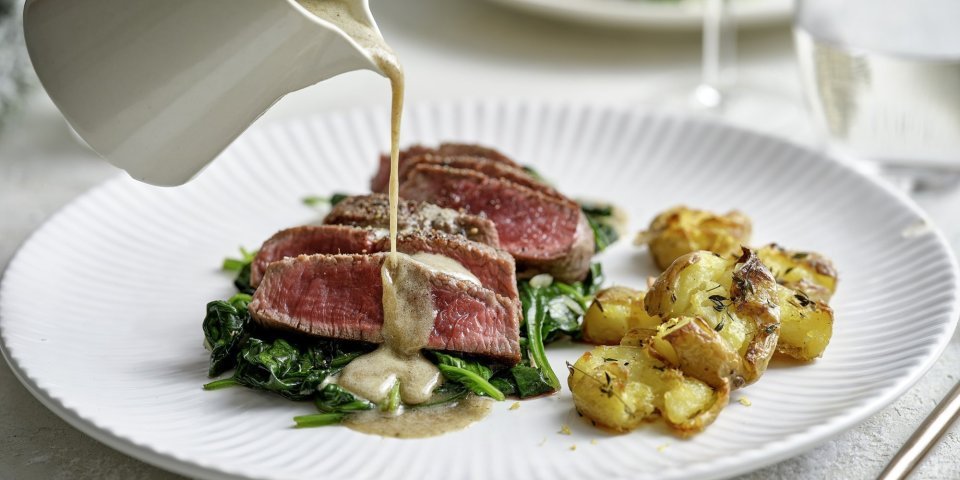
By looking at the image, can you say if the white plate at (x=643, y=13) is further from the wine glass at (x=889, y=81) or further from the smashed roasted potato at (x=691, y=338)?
the smashed roasted potato at (x=691, y=338)

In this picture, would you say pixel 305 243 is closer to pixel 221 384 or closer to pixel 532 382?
pixel 221 384

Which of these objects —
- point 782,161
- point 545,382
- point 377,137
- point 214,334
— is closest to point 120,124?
point 214,334

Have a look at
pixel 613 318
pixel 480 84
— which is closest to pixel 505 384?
pixel 613 318

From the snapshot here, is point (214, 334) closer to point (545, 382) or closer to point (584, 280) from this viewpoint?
point (545, 382)

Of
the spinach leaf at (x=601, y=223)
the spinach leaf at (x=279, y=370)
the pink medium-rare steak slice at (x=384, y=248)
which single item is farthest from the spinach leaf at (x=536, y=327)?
the spinach leaf at (x=279, y=370)

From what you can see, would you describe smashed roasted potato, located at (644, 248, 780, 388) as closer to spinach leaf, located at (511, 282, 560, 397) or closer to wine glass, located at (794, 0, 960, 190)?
spinach leaf, located at (511, 282, 560, 397)

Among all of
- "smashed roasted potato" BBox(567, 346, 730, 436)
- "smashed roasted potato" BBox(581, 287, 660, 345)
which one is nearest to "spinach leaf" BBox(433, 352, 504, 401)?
"smashed roasted potato" BBox(567, 346, 730, 436)
